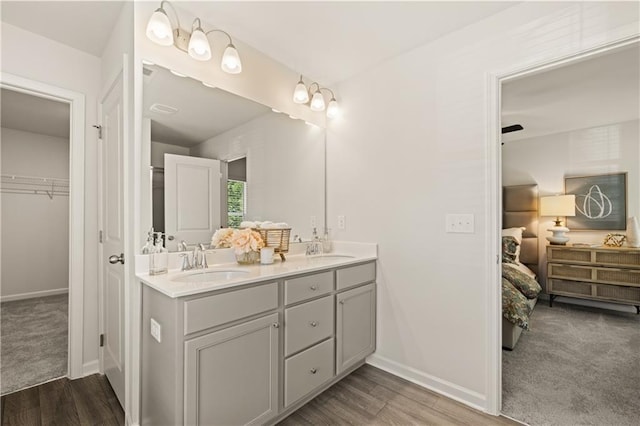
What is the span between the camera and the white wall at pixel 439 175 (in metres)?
1.70

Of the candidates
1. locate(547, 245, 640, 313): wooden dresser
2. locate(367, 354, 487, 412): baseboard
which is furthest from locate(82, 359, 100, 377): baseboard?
locate(547, 245, 640, 313): wooden dresser

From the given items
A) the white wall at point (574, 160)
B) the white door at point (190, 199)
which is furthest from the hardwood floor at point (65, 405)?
the white wall at point (574, 160)

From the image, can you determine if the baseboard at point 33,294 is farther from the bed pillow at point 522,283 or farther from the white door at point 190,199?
the bed pillow at point 522,283

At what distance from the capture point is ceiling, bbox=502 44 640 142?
97.4 inches

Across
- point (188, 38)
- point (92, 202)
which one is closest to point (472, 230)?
point (188, 38)

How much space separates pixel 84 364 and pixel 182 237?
134 centimetres

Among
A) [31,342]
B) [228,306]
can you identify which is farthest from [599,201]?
[31,342]

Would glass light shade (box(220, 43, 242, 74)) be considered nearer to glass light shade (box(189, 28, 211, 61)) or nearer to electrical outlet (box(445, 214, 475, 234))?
glass light shade (box(189, 28, 211, 61))

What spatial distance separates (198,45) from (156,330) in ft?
5.11

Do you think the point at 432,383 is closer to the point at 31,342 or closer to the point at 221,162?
the point at 221,162

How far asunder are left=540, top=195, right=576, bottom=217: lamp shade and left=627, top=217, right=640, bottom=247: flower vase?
→ 542 millimetres

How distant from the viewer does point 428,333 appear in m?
2.11

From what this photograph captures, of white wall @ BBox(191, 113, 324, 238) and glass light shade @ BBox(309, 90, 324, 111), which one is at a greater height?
glass light shade @ BBox(309, 90, 324, 111)

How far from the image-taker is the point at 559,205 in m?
4.02
